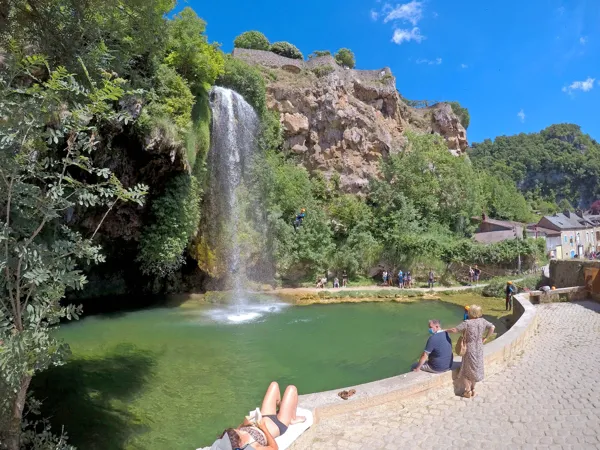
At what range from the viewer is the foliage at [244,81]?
25.2 meters

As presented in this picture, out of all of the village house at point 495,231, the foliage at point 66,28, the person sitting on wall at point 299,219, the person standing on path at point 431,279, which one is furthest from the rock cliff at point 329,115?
the foliage at point 66,28

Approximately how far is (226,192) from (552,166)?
94.9 meters

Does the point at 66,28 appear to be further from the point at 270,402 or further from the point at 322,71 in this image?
the point at 322,71

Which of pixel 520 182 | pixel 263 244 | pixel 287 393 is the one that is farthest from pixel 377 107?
pixel 520 182

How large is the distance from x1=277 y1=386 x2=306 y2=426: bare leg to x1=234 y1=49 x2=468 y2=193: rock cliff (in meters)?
27.2

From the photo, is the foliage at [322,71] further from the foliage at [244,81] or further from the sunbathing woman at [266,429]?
the sunbathing woman at [266,429]

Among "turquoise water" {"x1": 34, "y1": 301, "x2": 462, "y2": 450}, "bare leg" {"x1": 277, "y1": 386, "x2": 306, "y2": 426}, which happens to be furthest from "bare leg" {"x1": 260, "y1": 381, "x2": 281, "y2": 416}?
"turquoise water" {"x1": 34, "y1": 301, "x2": 462, "y2": 450}

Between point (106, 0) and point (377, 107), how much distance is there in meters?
32.9

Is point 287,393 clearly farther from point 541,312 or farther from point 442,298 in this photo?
point 442,298

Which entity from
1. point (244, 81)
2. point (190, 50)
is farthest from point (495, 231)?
point (190, 50)

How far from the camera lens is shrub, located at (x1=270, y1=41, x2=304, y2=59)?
4522 cm

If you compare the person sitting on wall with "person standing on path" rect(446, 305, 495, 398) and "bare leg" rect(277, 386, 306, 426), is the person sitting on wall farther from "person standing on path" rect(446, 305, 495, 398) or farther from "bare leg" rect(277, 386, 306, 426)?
"bare leg" rect(277, 386, 306, 426)

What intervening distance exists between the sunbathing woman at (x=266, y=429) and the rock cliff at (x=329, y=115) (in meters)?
27.2

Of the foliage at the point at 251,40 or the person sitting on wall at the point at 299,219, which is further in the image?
the foliage at the point at 251,40
